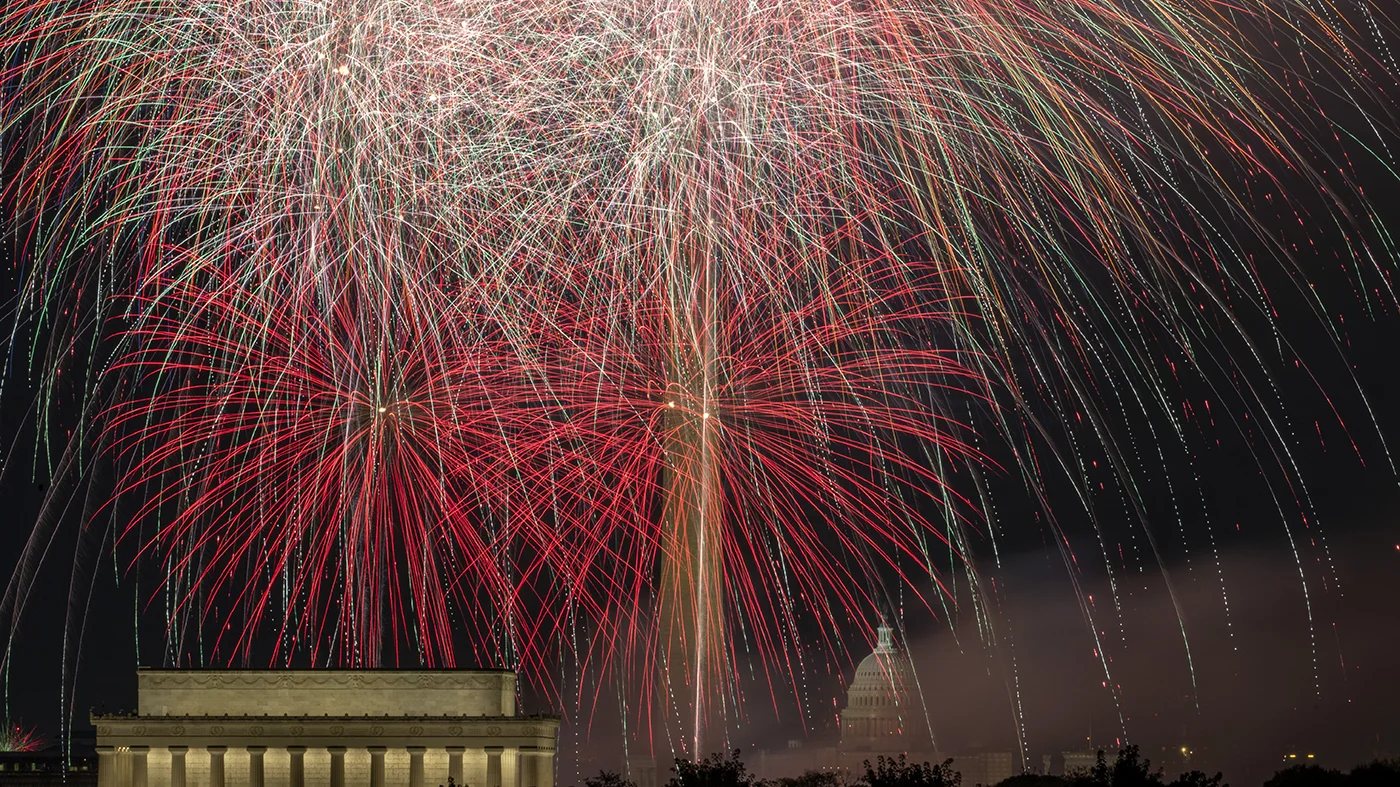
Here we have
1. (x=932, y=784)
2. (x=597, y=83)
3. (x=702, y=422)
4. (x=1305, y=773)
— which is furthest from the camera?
(x=1305, y=773)

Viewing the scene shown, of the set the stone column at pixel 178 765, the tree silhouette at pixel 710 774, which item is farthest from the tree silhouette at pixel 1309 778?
the stone column at pixel 178 765

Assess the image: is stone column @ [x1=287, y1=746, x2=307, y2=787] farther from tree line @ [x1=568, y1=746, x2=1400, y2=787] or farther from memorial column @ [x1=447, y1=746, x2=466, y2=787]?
tree line @ [x1=568, y1=746, x2=1400, y2=787]

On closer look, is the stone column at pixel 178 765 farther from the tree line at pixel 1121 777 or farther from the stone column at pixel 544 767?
the tree line at pixel 1121 777

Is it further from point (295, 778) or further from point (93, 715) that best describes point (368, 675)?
point (93, 715)

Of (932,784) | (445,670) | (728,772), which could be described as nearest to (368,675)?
(445,670)

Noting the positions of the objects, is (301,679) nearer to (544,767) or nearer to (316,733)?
(316,733)

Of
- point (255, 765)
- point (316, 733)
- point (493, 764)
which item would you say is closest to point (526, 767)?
point (493, 764)
